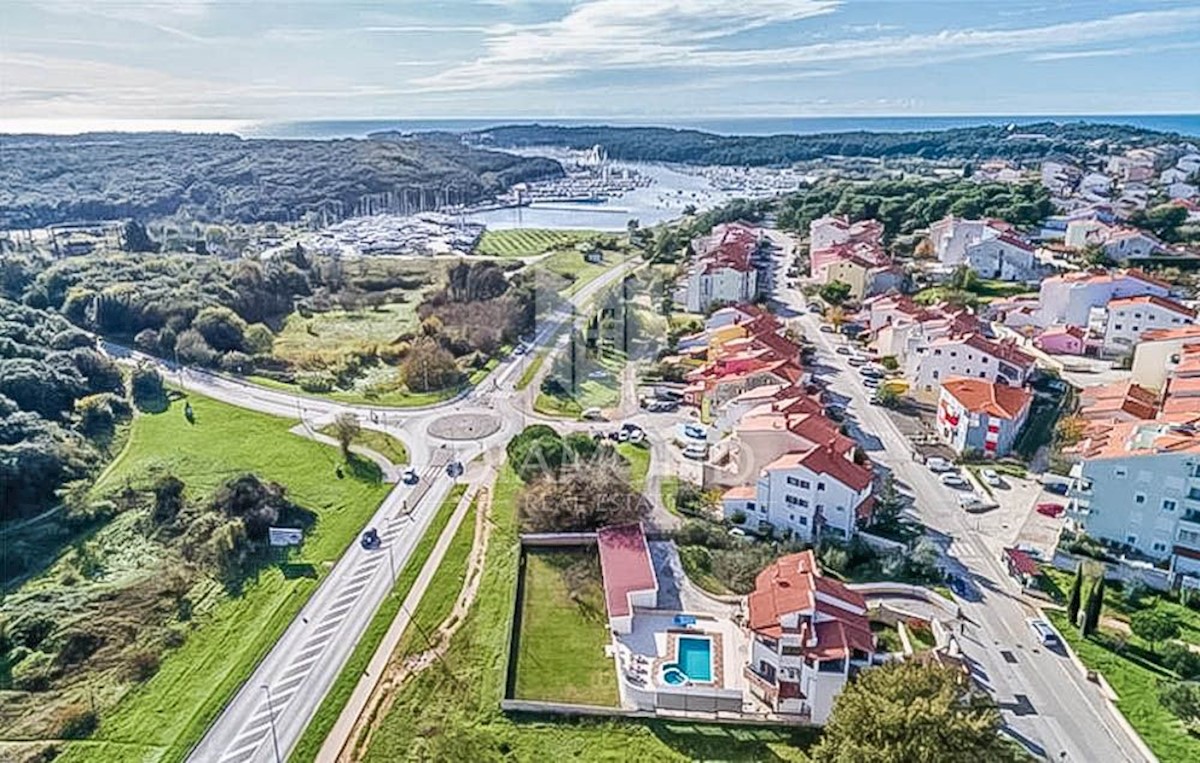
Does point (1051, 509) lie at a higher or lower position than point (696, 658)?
higher

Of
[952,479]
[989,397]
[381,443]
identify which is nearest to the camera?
[952,479]

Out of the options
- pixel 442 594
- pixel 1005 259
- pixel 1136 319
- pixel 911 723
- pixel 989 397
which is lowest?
pixel 442 594

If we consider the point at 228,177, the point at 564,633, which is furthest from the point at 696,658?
the point at 228,177

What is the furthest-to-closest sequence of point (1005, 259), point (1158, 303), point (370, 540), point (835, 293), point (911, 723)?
point (1005, 259)
point (835, 293)
point (1158, 303)
point (370, 540)
point (911, 723)

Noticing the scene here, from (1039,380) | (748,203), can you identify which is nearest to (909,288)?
(1039,380)

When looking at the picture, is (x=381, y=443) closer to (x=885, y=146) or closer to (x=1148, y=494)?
(x=1148, y=494)

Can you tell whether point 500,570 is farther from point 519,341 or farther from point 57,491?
point 519,341

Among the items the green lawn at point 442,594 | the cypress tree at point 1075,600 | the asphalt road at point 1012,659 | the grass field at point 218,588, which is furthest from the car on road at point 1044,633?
the grass field at point 218,588

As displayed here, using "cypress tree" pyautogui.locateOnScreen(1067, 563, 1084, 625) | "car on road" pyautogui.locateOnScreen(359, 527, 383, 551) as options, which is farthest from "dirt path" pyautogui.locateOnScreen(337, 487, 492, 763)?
"cypress tree" pyautogui.locateOnScreen(1067, 563, 1084, 625)
